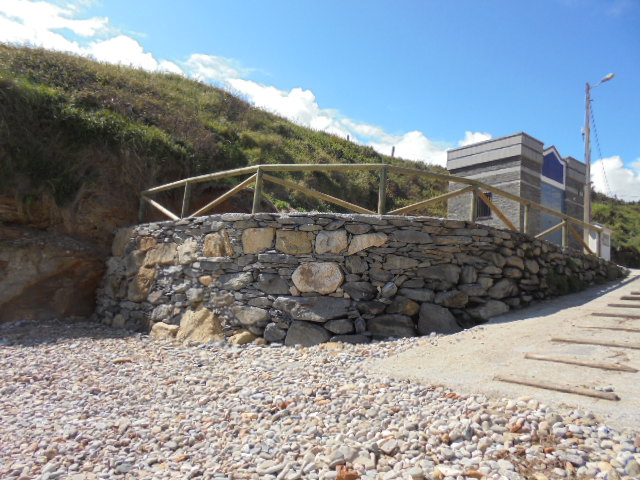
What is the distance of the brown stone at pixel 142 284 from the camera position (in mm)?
6523

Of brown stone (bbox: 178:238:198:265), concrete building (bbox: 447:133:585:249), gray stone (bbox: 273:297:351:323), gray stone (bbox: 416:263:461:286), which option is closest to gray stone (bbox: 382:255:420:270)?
gray stone (bbox: 416:263:461:286)

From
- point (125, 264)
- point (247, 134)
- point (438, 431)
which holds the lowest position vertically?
point (438, 431)

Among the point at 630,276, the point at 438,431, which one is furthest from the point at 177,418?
the point at 630,276

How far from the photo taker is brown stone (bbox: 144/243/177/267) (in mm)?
6309

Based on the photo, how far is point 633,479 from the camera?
1.95 metres

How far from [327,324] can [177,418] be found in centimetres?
220

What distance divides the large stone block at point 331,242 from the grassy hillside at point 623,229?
12.6m

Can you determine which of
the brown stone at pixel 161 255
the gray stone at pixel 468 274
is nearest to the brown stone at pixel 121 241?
the brown stone at pixel 161 255

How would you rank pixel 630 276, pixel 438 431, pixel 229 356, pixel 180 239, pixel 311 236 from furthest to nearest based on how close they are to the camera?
pixel 630 276
pixel 180 239
pixel 311 236
pixel 229 356
pixel 438 431

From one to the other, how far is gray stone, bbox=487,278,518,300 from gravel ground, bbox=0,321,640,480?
5.73ft

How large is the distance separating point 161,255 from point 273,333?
2.46m

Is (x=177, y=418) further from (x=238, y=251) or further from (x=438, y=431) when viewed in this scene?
(x=238, y=251)

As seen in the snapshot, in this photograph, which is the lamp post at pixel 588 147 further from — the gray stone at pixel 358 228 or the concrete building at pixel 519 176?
the gray stone at pixel 358 228

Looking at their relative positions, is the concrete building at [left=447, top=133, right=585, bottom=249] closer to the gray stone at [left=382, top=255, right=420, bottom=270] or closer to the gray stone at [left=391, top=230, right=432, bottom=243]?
the gray stone at [left=391, top=230, right=432, bottom=243]
